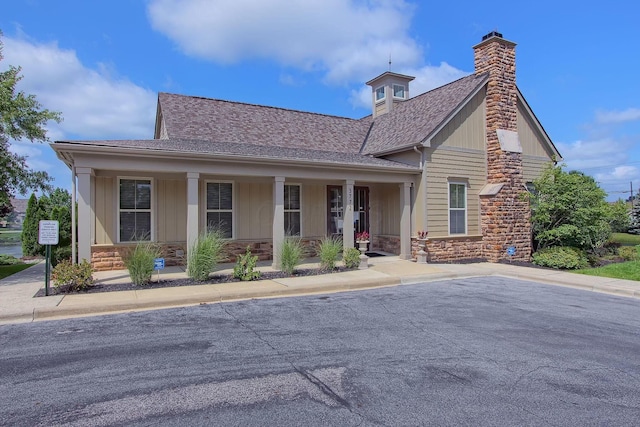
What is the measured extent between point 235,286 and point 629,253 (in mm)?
14241

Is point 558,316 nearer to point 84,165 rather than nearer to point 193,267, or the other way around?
point 193,267

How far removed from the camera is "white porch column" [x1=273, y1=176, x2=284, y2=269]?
1085 centimetres

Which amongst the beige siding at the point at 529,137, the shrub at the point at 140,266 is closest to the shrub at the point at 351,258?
the shrub at the point at 140,266

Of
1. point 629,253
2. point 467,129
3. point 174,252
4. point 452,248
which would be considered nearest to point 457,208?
point 452,248

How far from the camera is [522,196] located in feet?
46.3

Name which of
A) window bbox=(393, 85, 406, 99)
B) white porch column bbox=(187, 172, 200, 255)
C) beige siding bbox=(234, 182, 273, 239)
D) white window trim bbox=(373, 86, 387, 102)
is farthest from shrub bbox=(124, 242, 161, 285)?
window bbox=(393, 85, 406, 99)

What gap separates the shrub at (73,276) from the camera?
26.3ft

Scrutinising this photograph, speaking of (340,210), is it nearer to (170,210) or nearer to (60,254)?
(170,210)

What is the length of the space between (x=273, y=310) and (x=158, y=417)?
379 centimetres

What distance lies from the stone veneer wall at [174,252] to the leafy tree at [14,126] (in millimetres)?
5283

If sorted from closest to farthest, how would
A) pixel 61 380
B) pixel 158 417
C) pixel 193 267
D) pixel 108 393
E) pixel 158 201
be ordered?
pixel 158 417, pixel 108 393, pixel 61 380, pixel 193 267, pixel 158 201

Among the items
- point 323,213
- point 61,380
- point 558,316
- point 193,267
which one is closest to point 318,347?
point 61,380

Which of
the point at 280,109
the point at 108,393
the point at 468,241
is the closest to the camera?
the point at 108,393

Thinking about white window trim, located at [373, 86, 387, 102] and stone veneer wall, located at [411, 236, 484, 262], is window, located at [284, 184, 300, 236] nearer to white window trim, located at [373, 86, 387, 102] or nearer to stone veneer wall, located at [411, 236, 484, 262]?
stone veneer wall, located at [411, 236, 484, 262]
